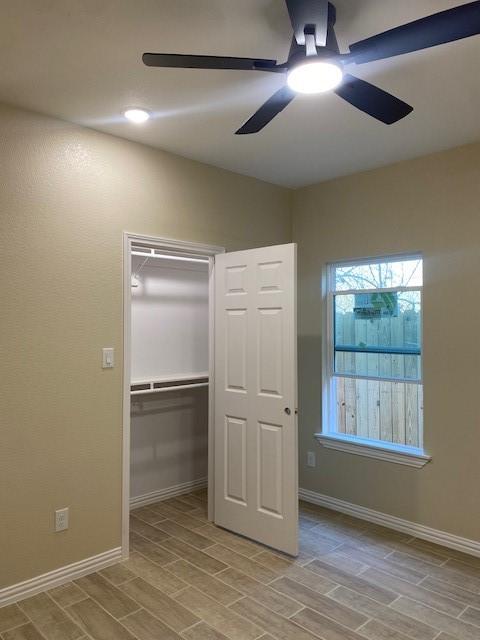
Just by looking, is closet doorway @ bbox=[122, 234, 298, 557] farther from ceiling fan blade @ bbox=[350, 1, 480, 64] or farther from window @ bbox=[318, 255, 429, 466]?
ceiling fan blade @ bbox=[350, 1, 480, 64]

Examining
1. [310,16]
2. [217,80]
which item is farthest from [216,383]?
[310,16]

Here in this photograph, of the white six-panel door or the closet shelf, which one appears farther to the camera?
the closet shelf

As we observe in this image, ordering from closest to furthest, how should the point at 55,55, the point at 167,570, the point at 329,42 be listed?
the point at 329,42, the point at 55,55, the point at 167,570

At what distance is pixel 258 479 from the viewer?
3.38 m

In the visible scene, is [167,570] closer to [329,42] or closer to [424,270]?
[424,270]

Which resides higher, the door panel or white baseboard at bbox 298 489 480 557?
the door panel

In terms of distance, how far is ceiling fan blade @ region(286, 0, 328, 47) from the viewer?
1.63 m

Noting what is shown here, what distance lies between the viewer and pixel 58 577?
284 cm

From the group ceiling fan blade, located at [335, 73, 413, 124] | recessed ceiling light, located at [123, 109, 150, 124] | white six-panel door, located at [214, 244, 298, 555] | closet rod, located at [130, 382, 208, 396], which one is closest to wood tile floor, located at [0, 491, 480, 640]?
white six-panel door, located at [214, 244, 298, 555]

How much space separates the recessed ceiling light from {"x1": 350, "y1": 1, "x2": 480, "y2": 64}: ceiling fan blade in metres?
1.43

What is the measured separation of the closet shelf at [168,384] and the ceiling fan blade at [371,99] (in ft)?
8.64

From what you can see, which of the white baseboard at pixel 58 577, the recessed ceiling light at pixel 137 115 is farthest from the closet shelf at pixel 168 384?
the recessed ceiling light at pixel 137 115

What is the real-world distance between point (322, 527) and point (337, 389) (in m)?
1.10

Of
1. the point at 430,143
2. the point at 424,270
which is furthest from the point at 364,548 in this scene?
Result: the point at 430,143
